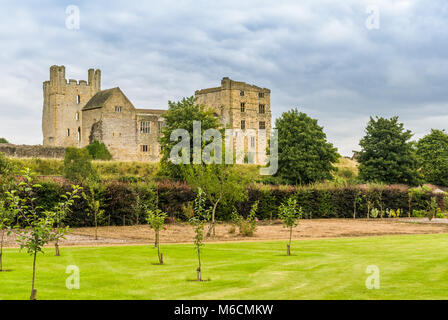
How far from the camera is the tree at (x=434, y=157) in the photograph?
65.2 meters

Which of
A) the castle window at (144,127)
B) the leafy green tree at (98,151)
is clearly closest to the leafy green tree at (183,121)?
the leafy green tree at (98,151)

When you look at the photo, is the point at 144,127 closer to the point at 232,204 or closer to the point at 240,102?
the point at 240,102

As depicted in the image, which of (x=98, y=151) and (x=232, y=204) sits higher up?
(x=98, y=151)

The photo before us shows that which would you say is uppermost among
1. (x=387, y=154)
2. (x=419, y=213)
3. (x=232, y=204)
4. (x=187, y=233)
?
(x=387, y=154)

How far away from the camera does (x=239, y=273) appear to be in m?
13.2

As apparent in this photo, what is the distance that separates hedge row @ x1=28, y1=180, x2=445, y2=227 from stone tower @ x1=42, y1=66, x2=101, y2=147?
61.0 metres

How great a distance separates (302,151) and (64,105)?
51.4m

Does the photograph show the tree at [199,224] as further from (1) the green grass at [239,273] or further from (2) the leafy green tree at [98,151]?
(2) the leafy green tree at [98,151]

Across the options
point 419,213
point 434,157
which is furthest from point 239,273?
point 434,157

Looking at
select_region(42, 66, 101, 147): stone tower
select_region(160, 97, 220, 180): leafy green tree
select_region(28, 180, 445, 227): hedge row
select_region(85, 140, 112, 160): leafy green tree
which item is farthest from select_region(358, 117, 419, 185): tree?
select_region(42, 66, 101, 147): stone tower

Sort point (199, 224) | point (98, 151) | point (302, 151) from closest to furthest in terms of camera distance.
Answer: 1. point (199, 224)
2. point (302, 151)
3. point (98, 151)

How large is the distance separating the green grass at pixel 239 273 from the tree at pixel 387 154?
39470mm

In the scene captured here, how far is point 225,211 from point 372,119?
3282 centimetres
